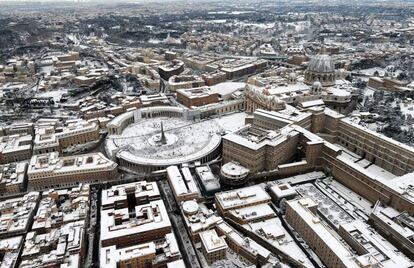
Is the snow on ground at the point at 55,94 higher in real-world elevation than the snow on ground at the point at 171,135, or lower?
higher

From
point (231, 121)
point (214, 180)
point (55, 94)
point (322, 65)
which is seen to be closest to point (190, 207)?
point (214, 180)

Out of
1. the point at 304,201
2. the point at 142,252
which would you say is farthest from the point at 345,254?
the point at 142,252

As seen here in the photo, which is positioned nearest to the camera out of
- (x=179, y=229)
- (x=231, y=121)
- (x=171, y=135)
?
(x=179, y=229)

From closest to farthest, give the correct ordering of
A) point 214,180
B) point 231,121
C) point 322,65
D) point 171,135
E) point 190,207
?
point 190,207 → point 214,180 → point 171,135 → point 231,121 → point 322,65

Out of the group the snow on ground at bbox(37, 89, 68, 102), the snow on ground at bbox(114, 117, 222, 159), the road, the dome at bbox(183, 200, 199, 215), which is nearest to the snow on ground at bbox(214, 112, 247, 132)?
the snow on ground at bbox(114, 117, 222, 159)

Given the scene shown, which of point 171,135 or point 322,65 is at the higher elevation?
point 322,65

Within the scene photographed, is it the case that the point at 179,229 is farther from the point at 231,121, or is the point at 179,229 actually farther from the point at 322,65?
the point at 322,65

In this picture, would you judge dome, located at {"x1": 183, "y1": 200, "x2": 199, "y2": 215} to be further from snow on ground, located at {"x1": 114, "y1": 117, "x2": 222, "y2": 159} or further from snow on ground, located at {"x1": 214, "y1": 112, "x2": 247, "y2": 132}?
snow on ground, located at {"x1": 214, "y1": 112, "x2": 247, "y2": 132}

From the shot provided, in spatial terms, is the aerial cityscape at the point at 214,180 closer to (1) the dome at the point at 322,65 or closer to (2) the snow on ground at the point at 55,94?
(1) the dome at the point at 322,65

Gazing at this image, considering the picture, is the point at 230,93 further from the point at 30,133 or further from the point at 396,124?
the point at 30,133

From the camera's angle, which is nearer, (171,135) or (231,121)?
(171,135)

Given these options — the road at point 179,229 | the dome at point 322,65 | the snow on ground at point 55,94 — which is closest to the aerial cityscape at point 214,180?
the road at point 179,229
